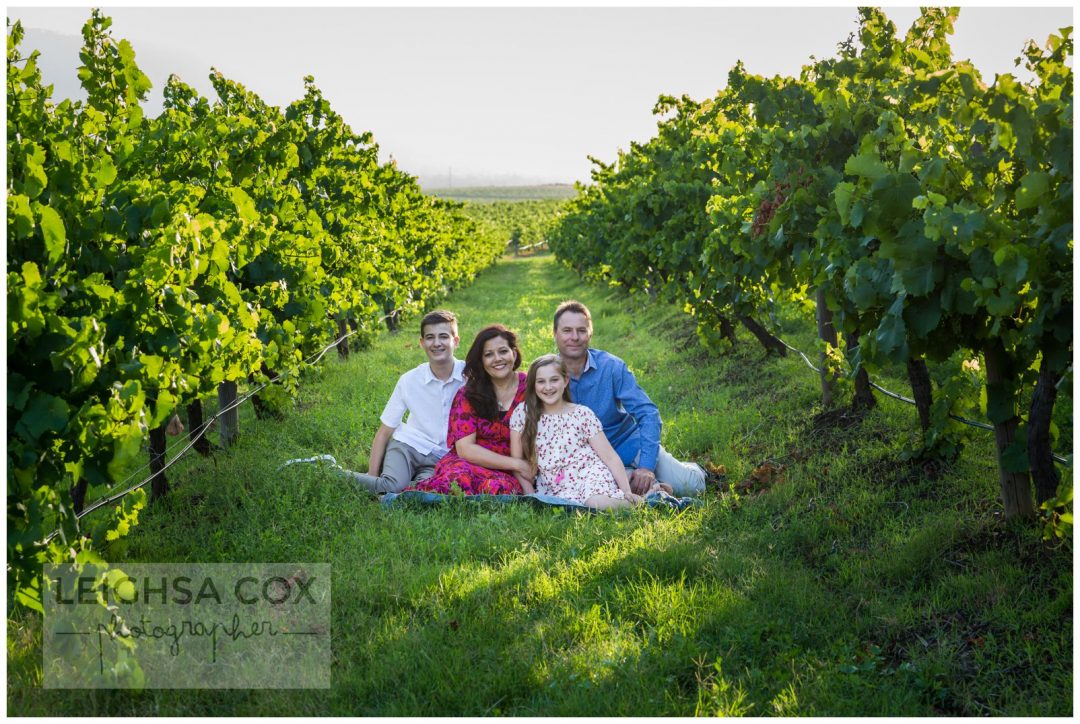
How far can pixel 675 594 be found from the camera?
147 inches

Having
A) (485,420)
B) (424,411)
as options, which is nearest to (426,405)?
(424,411)

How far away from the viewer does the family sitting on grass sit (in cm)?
529

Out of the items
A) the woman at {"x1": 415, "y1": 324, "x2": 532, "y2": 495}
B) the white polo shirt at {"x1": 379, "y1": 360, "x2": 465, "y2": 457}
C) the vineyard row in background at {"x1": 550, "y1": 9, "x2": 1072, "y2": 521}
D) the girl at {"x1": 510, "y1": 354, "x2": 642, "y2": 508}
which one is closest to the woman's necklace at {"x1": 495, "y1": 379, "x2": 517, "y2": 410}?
the woman at {"x1": 415, "y1": 324, "x2": 532, "y2": 495}

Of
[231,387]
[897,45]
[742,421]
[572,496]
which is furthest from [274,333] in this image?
Answer: [897,45]

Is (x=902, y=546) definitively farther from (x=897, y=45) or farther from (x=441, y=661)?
(x=897, y=45)

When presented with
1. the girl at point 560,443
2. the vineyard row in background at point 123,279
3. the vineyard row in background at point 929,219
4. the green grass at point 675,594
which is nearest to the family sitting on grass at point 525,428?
the girl at point 560,443

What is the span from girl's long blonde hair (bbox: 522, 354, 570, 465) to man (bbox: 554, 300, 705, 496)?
35 centimetres

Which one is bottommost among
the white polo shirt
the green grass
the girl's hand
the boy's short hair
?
the green grass

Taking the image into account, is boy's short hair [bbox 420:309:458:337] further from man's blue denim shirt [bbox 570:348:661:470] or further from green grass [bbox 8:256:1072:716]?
green grass [bbox 8:256:1072:716]

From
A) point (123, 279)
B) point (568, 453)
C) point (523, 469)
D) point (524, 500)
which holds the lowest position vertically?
point (524, 500)

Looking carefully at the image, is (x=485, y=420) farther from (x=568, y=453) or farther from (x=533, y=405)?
(x=568, y=453)

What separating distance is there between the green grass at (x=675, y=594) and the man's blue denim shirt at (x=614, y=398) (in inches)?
28.2

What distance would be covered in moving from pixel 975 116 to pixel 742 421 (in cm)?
400

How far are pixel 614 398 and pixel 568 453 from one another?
27.6 inches
